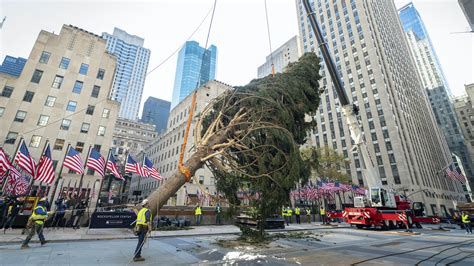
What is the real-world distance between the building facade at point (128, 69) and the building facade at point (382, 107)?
13773 centimetres

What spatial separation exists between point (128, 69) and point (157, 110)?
132ft

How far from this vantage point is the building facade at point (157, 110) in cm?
18325

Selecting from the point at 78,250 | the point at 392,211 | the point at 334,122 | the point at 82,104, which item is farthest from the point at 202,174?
the point at 334,122

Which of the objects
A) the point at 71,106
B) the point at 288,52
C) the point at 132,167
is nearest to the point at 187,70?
the point at 288,52

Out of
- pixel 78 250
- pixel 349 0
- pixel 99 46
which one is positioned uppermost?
pixel 349 0

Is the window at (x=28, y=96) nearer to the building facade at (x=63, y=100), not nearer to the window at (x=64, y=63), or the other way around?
the building facade at (x=63, y=100)

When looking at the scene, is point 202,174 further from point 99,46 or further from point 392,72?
point 392,72

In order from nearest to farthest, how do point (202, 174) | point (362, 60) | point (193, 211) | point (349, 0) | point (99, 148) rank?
1. point (193, 211)
2. point (99, 148)
3. point (202, 174)
4. point (362, 60)
5. point (349, 0)

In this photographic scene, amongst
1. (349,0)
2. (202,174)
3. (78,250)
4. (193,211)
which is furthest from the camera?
(349,0)

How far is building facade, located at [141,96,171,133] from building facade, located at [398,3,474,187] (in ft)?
589

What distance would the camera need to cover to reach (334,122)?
196 ft

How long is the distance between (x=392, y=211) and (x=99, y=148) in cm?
3933

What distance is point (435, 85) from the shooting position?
347 ft

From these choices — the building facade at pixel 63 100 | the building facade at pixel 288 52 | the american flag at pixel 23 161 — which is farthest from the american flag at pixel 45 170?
the building facade at pixel 288 52
